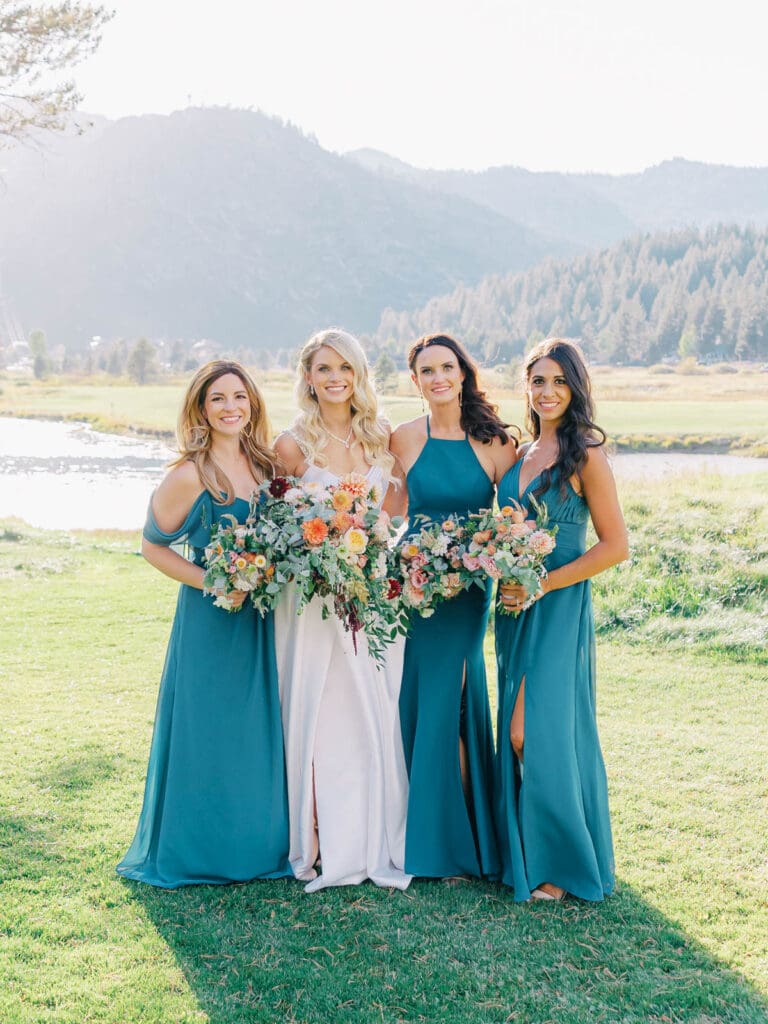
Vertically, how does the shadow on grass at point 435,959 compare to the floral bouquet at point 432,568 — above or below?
below

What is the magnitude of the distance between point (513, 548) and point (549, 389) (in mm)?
896

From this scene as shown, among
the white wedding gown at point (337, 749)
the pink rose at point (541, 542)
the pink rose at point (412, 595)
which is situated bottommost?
the white wedding gown at point (337, 749)

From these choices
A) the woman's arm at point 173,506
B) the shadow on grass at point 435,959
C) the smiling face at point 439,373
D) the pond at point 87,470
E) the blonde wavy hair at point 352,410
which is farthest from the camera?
the pond at point 87,470

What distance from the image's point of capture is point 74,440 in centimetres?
6444

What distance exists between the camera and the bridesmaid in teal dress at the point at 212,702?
15.0ft

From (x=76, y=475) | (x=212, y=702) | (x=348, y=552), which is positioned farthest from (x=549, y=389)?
(x=76, y=475)

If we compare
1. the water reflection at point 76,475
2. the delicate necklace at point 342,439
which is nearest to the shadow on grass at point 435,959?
the delicate necklace at point 342,439

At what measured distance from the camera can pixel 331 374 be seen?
4.83 m

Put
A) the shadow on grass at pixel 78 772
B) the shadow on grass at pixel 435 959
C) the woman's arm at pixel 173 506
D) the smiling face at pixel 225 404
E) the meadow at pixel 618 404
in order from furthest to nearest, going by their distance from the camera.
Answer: the meadow at pixel 618 404 < the shadow on grass at pixel 78 772 < the smiling face at pixel 225 404 < the woman's arm at pixel 173 506 < the shadow on grass at pixel 435 959

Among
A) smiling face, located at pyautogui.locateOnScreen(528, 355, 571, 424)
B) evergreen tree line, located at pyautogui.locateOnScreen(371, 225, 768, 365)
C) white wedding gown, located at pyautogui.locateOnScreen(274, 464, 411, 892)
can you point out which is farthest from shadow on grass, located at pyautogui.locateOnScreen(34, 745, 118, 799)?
evergreen tree line, located at pyautogui.locateOnScreen(371, 225, 768, 365)

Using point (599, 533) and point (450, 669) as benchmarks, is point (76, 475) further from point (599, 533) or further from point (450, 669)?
point (599, 533)

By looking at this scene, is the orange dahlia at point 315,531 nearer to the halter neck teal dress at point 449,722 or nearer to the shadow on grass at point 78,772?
the halter neck teal dress at point 449,722

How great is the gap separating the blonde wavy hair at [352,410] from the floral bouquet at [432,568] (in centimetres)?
77

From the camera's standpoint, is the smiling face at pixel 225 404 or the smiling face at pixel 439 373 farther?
the smiling face at pixel 439 373
